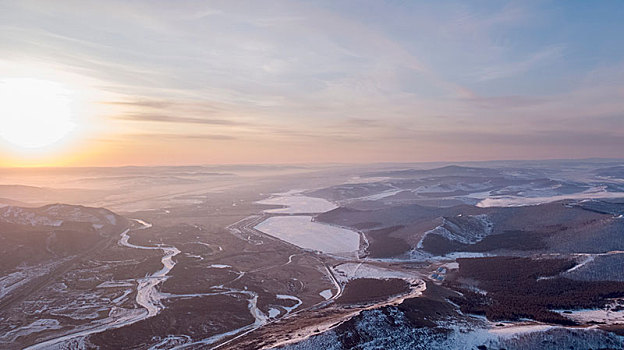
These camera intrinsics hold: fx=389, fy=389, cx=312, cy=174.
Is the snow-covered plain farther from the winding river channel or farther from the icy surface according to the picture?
the icy surface

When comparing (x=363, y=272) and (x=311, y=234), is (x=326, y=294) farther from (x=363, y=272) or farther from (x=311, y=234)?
(x=311, y=234)

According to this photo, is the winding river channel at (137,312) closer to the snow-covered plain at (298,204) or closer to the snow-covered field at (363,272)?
the snow-covered field at (363,272)

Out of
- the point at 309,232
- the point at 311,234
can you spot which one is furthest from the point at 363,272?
the point at 309,232

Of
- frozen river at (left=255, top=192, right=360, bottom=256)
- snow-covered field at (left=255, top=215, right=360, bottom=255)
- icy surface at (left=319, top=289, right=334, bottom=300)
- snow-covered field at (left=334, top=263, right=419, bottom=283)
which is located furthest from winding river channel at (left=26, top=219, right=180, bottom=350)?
frozen river at (left=255, top=192, right=360, bottom=256)

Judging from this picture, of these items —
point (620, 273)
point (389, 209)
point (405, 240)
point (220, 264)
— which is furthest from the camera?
Answer: point (389, 209)

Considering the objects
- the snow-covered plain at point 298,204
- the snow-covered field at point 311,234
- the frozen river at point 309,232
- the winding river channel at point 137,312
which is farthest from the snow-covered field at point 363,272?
the snow-covered plain at point 298,204

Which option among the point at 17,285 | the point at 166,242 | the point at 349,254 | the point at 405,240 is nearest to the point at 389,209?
the point at 405,240

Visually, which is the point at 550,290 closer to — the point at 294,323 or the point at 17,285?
the point at 294,323

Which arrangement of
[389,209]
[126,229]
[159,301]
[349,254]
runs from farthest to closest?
1. [389,209]
2. [126,229]
3. [349,254]
4. [159,301]
